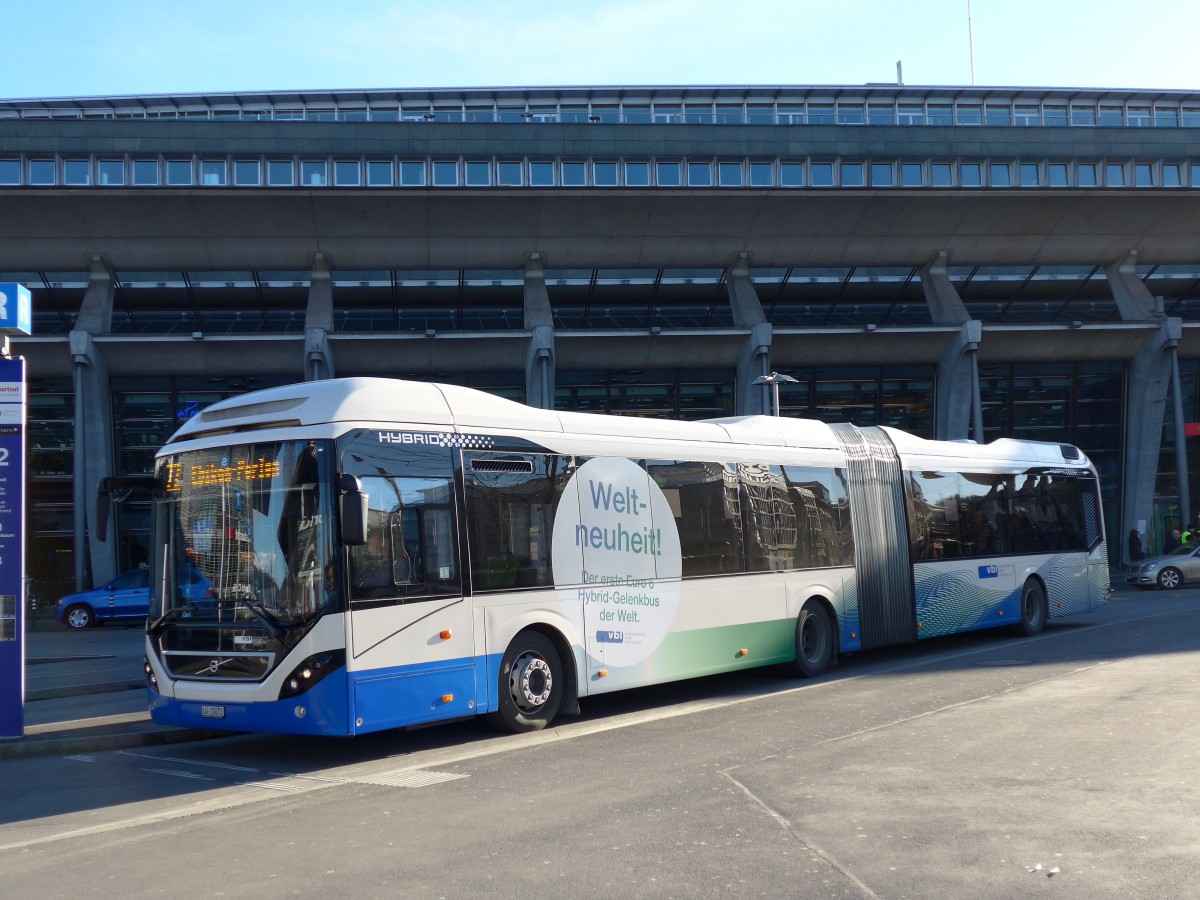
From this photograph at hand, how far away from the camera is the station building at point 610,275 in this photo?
32.7m

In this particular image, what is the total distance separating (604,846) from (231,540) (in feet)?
15.0

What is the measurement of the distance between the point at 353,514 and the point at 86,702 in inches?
276

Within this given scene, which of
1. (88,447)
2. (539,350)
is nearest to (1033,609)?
(539,350)

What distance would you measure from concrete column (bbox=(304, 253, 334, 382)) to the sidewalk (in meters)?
10.7

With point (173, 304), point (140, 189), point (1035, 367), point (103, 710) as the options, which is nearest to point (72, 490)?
point (173, 304)

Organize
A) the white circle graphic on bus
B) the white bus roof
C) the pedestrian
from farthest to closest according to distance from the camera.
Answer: the pedestrian
the white circle graphic on bus
the white bus roof

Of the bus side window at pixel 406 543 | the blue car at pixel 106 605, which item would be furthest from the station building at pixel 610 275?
the bus side window at pixel 406 543

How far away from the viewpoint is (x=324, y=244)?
112 feet

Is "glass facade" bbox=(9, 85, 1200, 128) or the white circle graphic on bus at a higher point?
"glass facade" bbox=(9, 85, 1200, 128)

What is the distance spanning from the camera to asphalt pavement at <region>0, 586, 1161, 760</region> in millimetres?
10805

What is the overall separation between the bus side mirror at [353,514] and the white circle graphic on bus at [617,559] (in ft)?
8.50

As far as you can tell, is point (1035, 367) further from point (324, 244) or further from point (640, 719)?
point (640, 719)

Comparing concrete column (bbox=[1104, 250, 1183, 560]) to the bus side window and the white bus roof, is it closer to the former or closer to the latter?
the white bus roof

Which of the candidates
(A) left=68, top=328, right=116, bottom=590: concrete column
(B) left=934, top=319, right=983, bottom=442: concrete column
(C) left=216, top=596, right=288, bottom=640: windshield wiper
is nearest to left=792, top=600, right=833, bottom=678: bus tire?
(C) left=216, top=596, right=288, bottom=640: windshield wiper
